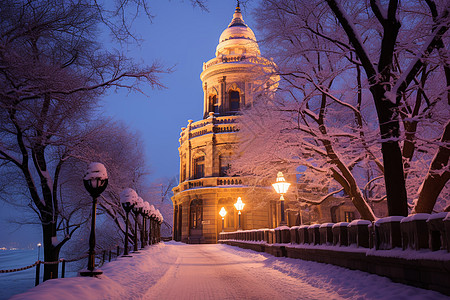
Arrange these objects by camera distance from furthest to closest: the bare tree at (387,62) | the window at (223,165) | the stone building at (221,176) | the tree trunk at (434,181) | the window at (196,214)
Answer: the window at (223,165) < the window at (196,214) < the stone building at (221,176) < the tree trunk at (434,181) < the bare tree at (387,62)

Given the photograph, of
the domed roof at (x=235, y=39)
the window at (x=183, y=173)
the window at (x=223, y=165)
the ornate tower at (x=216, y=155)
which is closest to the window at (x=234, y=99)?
the ornate tower at (x=216, y=155)

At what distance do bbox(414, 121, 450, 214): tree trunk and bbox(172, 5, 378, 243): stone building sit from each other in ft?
90.7

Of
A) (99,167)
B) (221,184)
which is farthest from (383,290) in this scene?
(221,184)

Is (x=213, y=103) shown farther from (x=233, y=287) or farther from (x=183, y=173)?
(x=233, y=287)

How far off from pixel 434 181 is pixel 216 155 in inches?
1391

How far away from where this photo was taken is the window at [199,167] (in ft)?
157

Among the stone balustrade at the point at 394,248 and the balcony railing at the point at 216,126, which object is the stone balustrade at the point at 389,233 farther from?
the balcony railing at the point at 216,126

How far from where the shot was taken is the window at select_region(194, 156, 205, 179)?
4784cm

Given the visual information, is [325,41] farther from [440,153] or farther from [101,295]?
[101,295]

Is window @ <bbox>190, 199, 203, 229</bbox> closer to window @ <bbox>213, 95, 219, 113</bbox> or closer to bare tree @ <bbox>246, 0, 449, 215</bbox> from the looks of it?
window @ <bbox>213, 95, 219, 113</bbox>

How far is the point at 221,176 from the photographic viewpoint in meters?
45.8

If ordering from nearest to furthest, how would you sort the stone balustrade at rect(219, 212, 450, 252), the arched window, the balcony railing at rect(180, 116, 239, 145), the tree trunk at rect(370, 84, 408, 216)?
the stone balustrade at rect(219, 212, 450, 252)
the tree trunk at rect(370, 84, 408, 216)
the balcony railing at rect(180, 116, 239, 145)
the arched window

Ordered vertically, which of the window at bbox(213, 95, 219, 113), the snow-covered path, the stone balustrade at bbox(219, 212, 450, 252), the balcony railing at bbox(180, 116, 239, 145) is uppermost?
the window at bbox(213, 95, 219, 113)

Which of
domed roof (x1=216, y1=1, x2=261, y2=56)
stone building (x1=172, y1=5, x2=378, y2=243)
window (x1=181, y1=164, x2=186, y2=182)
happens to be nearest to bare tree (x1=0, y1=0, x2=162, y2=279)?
stone building (x1=172, y1=5, x2=378, y2=243)
